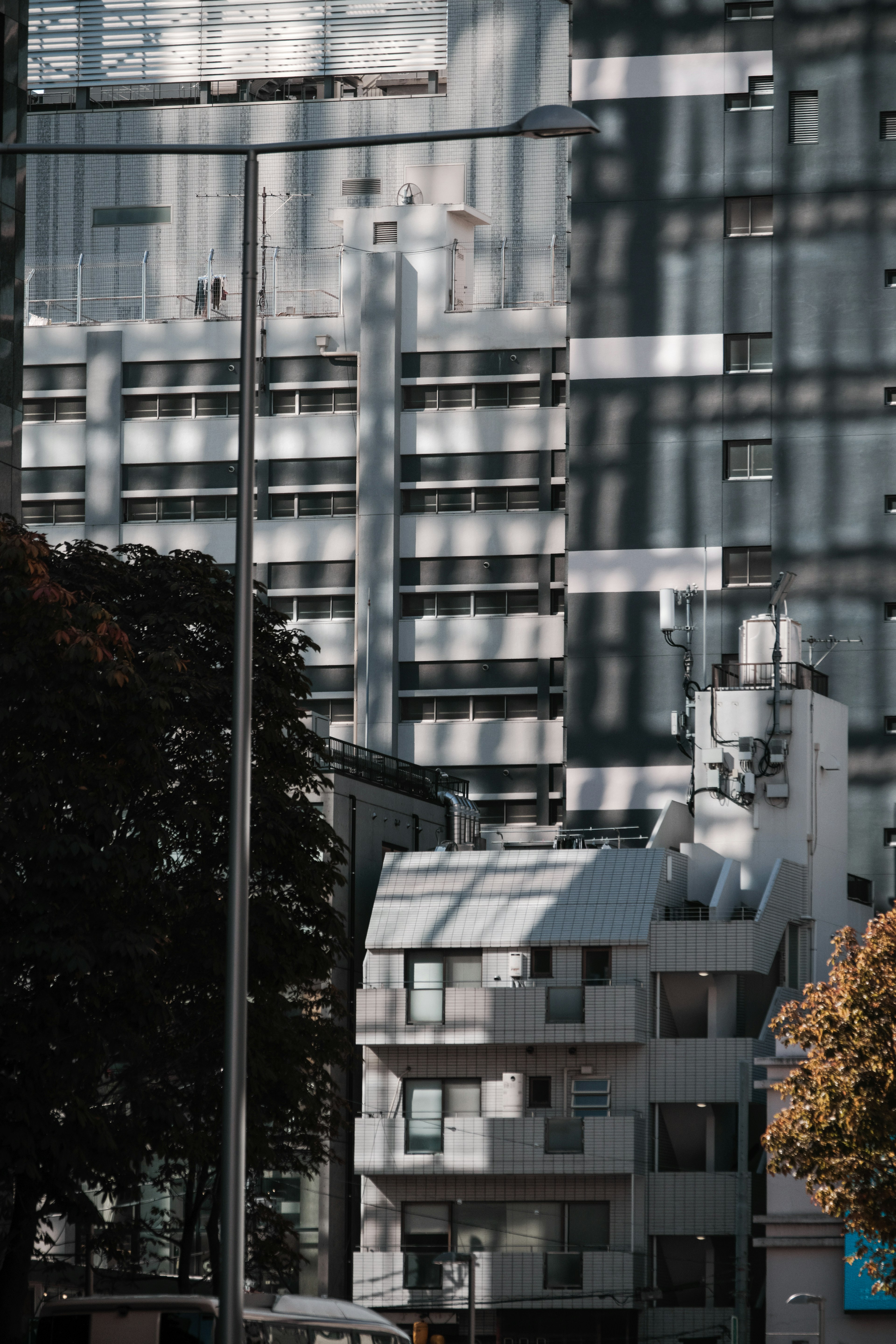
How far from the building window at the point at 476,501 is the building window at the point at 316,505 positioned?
7.16 feet

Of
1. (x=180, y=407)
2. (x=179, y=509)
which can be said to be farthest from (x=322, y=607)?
(x=180, y=407)

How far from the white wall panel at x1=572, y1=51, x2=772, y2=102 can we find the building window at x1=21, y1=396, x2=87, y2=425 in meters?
26.4

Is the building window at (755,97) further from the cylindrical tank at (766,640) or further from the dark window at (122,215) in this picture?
the dark window at (122,215)

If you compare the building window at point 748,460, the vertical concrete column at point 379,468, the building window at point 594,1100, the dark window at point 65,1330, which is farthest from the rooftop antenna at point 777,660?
the dark window at point 65,1330

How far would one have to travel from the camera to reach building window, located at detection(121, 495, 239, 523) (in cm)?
9225

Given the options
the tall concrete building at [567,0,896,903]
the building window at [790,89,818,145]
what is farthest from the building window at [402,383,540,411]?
the building window at [790,89,818,145]

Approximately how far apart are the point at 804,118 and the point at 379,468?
74.0 ft

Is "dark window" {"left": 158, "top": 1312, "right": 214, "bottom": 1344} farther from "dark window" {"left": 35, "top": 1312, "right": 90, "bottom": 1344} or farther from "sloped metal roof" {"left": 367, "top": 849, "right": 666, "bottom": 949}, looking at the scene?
"sloped metal roof" {"left": 367, "top": 849, "right": 666, "bottom": 949}

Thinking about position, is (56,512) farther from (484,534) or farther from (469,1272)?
(469,1272)

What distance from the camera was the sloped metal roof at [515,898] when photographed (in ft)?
185

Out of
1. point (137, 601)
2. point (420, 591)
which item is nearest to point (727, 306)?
point (420, 591)

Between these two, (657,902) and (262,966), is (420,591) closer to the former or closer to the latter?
(657,902)

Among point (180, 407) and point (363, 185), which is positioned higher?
point (363, 185)

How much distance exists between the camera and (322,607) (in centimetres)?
9056
